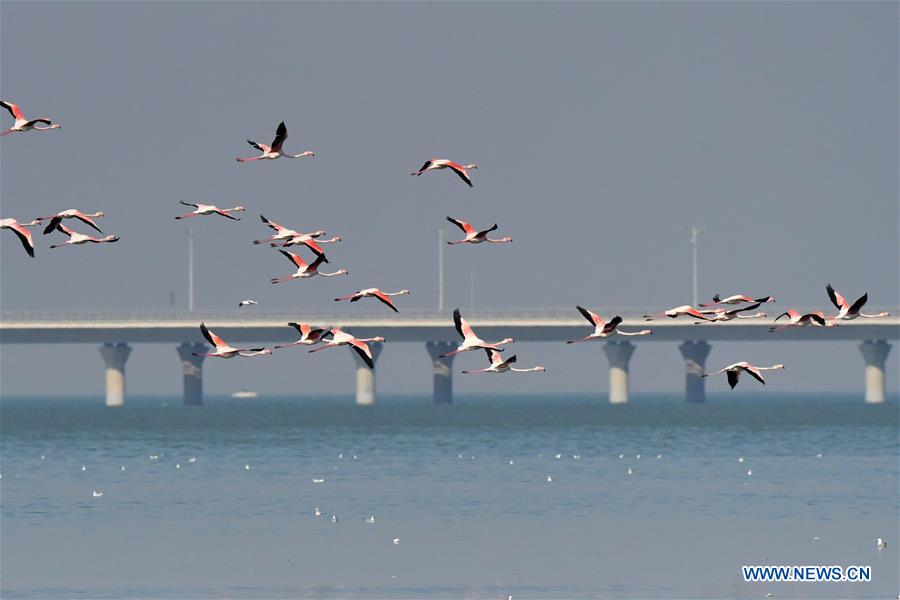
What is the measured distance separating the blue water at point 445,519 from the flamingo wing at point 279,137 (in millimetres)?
13383

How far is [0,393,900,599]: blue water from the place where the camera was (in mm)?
58375

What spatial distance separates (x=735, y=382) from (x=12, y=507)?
43.8 meters

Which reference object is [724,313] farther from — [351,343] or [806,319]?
[351,343]

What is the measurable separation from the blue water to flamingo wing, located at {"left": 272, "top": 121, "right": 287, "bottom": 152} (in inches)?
527

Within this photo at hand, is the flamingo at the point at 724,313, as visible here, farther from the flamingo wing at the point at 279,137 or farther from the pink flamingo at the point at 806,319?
the flamingo wing at the point at 279,137

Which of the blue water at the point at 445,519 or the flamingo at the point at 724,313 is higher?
the flamingo at the point at 724,313

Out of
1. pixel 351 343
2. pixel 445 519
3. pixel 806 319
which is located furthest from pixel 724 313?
pixel 445 519

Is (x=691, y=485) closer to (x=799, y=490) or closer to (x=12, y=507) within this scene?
(x=799, y=490)

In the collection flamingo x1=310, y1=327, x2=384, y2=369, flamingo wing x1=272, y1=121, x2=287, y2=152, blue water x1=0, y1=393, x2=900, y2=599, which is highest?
flamingo wing x1=272, y1=121, x2=287, y2=152

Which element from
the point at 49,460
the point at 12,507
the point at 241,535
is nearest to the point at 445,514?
the point at 241,535

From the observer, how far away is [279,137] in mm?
51031

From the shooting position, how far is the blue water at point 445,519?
192ft

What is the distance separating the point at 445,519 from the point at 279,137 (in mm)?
29030

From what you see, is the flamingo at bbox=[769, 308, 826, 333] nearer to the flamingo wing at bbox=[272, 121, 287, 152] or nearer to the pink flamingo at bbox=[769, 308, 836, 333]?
the pink flamingo at bbox=[769, 308, 836, 333]
